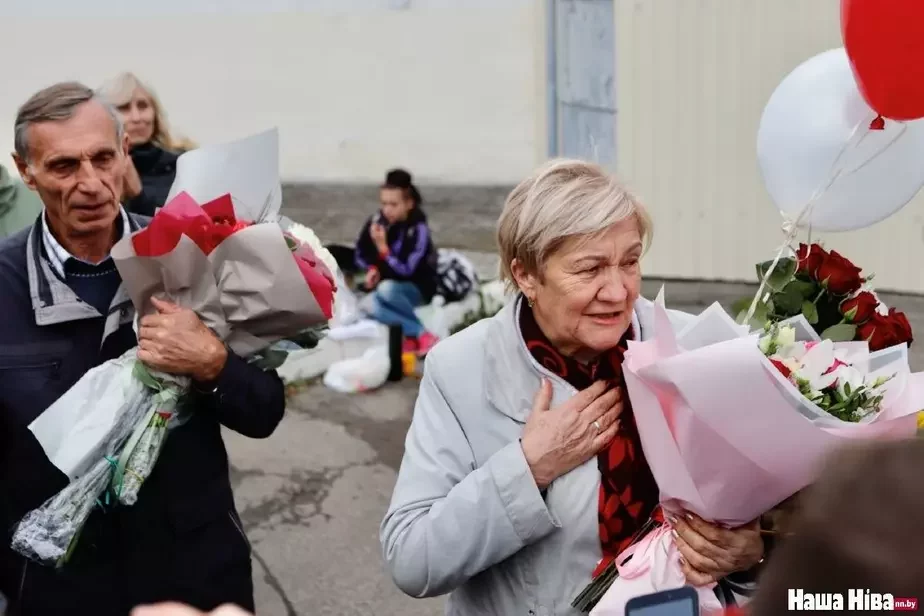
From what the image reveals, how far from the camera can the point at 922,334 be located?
602 cm

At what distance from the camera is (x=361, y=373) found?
641cm

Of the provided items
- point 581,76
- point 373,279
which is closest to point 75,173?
point 373,279

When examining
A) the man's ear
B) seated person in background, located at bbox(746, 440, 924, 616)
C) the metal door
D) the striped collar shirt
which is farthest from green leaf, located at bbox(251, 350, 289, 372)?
the metal door

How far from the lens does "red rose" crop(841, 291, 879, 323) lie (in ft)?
6.31

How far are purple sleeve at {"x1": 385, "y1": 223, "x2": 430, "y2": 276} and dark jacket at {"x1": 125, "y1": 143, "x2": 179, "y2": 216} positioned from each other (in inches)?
97.0

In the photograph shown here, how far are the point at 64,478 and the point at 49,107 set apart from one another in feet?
2.49

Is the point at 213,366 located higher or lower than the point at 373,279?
higher

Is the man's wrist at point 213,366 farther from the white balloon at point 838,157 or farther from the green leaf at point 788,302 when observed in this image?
the white balloon at point 838,157

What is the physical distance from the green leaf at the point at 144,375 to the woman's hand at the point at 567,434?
30.5 inches

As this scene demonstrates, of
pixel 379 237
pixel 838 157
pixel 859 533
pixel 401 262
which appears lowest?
pixel 401 262

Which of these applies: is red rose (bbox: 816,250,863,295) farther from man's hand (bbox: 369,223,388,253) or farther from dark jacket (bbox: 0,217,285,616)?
man's hand (bbox: 369,223,388,253)

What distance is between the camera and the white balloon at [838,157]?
218cm

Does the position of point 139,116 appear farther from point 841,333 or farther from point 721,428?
point 721,428

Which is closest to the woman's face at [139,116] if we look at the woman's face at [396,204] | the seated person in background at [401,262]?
the seated person in background at [401,262]
